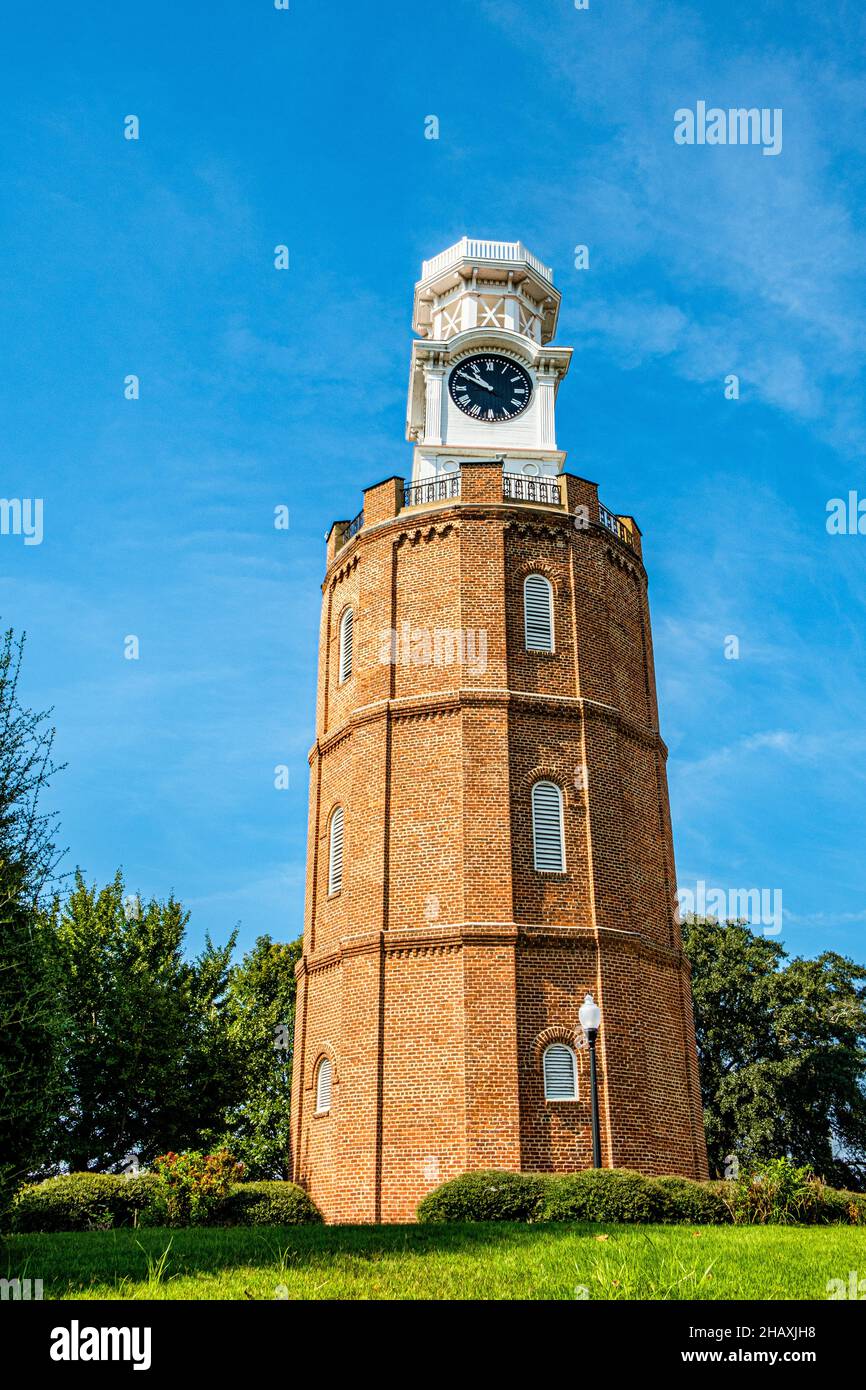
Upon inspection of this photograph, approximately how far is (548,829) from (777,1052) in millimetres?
24238

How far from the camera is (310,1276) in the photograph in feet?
37.8

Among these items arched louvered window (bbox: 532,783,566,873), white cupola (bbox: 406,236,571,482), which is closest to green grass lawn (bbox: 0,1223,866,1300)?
arched louvered window (bbox: 532,783,566,873)

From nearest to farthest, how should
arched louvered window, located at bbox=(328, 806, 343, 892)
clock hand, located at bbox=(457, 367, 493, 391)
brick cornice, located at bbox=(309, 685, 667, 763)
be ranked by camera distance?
1. brick cornice, located at bbox=(309, 685, 667, 763)
2. arched louvered window, located at bbox=(328, 806, 343, 892)
3. clock hand, located at bbox=(457, 367, 493, 391)

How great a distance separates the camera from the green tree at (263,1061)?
132 feet

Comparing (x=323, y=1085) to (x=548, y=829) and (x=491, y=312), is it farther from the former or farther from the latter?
(x=491, y=312)

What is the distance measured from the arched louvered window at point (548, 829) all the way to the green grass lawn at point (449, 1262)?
9.93m

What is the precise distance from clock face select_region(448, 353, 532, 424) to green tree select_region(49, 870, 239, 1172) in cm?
1783

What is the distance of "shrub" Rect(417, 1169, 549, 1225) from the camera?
2047 cm

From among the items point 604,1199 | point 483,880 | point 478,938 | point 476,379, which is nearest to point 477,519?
point 476,379

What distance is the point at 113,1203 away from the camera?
79.3ft

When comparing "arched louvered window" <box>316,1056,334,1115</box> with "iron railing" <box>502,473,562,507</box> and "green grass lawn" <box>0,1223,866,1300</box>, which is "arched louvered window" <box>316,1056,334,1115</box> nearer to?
"green grass lawn" <box>0,1223,866,1300</box>

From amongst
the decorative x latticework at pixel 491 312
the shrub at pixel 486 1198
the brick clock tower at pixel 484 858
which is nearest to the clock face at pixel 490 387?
the decorative x latticework at pixel 491 312
